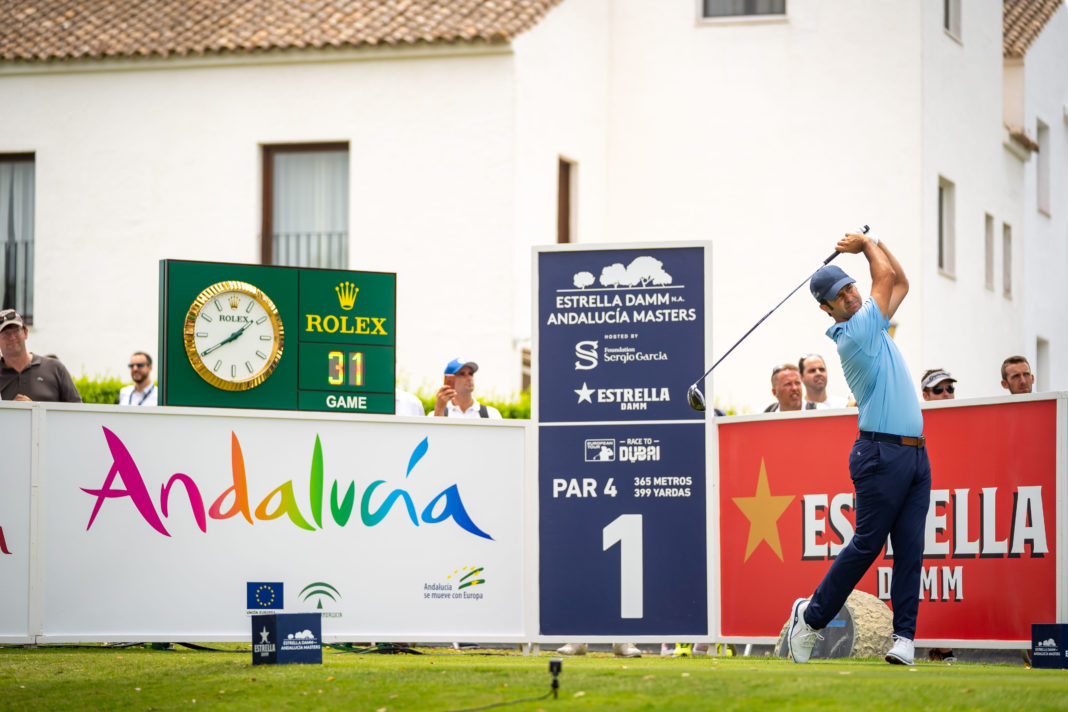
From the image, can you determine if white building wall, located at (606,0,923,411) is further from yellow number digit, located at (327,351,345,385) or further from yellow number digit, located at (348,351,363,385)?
yellow number digit, located at (327,351,345,385)

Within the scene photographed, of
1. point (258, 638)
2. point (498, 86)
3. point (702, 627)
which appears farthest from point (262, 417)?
point (498, 86)

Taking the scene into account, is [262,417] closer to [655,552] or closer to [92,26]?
[655,552]

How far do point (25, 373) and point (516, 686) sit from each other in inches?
260

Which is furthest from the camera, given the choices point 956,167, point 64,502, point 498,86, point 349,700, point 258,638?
point 956,167

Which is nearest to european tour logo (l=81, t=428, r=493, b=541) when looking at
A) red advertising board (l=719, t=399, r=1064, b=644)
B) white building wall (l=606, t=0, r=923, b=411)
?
red advertising board (l=719, t=399, r=1064, b=644)

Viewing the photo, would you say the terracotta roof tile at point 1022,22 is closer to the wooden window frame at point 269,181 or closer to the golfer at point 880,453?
the wooden window frame at point 269,181

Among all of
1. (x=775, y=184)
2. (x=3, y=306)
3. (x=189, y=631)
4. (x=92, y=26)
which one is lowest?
(x=189, y=631)

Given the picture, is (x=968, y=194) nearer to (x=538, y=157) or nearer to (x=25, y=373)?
(x=538, y=157)

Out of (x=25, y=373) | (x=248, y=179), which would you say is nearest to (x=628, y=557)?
(x=25, y=373)

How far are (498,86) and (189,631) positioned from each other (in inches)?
571

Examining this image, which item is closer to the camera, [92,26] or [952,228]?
[92,26]

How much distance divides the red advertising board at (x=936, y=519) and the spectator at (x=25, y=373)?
534 cm

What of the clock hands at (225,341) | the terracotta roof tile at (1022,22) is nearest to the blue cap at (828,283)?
the clock hands at (225,341)

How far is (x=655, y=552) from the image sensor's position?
451 inches
